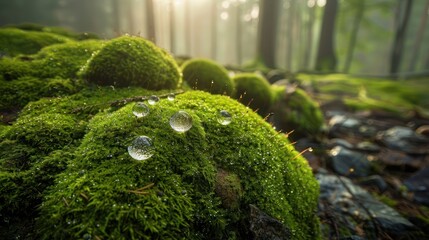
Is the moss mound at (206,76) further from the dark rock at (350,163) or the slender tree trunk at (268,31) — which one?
the slender tree trunk at (268,31)

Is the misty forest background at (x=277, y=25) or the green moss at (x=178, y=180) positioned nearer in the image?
the green moss at (x=178, y=180)

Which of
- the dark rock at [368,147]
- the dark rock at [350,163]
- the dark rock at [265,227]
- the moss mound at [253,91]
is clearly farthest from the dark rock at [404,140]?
the dark rock at [265,227]

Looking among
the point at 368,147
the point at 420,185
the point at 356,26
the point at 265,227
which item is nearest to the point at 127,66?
the point at 265,227

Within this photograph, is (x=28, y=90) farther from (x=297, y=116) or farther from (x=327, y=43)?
(x=327, y=43)

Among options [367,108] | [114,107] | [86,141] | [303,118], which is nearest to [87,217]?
[86,141]

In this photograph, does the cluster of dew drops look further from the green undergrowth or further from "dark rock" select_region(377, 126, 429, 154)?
the green undergrowth
